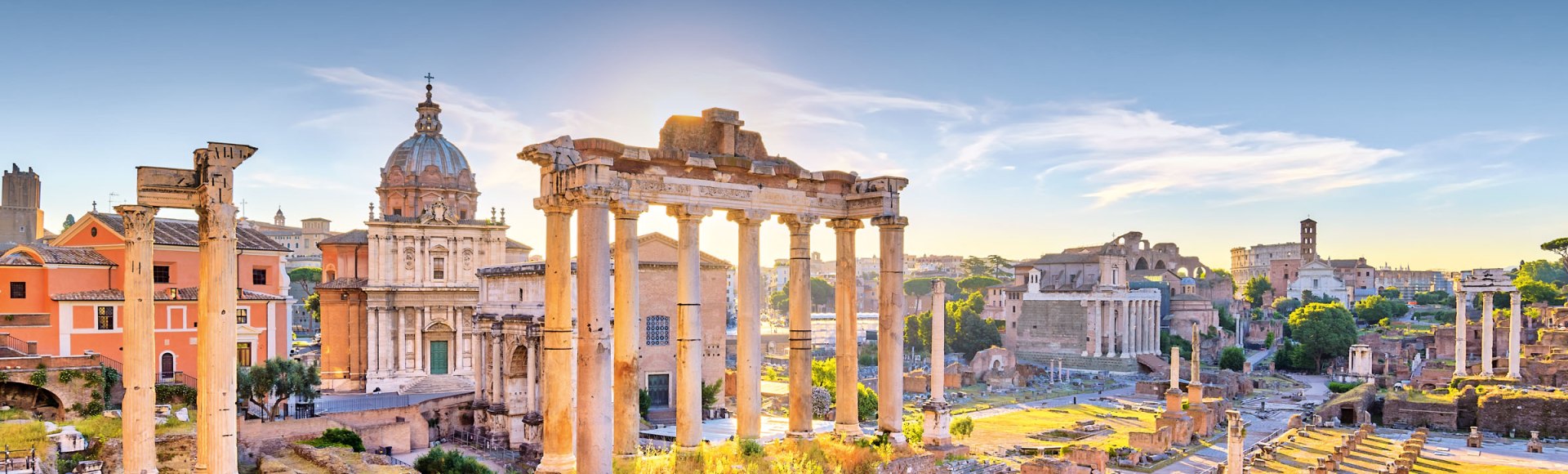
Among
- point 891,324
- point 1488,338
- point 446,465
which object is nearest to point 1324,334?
point 1488,338

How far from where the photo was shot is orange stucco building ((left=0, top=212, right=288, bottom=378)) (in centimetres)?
2714

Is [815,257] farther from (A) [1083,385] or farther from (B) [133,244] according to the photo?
(B) [133,244]

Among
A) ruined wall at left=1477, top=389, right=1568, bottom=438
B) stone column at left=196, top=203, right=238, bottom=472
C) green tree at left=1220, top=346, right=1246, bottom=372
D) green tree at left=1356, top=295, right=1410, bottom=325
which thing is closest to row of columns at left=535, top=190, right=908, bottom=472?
stone column at left=196, top=203, right=238, bottom=472

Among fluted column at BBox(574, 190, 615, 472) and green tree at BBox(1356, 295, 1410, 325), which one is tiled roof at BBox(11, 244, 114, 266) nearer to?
fluted column at BBox(574, 190, 615, 472)

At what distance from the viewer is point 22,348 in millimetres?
26516

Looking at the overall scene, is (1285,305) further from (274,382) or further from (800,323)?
(800,323)

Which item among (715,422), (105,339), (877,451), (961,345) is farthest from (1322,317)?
(105,339)

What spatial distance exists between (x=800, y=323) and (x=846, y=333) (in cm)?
100

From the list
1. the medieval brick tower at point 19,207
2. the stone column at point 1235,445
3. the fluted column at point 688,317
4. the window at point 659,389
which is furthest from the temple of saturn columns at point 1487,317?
the medieval brick tower at point 19,207

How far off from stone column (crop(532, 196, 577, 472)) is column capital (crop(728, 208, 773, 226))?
2.76 metres

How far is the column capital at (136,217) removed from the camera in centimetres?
1466

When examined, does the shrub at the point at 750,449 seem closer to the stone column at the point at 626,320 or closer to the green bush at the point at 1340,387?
the stone column at the point at 626,320

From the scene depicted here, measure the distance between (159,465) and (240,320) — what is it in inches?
440

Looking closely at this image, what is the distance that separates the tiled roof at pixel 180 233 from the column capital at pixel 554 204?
19231 millimetres
